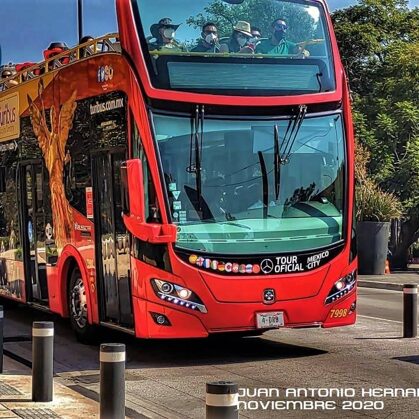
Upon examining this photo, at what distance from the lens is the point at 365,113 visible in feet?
119

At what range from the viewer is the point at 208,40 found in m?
11.0

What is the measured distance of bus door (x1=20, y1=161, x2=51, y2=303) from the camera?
13.7 metres

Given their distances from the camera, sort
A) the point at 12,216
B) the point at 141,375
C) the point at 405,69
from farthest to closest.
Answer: the point at 405,69, the point at 12,216, the point at 141,375

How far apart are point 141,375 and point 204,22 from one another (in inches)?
171

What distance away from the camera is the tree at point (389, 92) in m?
33.7

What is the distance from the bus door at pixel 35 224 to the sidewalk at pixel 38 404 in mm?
4205

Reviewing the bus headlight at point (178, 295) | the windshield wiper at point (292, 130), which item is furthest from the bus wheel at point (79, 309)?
the windshield wiper at point (292, 130)

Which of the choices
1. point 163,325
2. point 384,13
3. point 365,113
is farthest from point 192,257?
point 384,13

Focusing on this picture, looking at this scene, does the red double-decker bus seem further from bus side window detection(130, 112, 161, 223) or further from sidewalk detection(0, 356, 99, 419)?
sidewalk detection(0, 356, 99, 419)

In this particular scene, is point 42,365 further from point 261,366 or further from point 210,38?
point 210,38

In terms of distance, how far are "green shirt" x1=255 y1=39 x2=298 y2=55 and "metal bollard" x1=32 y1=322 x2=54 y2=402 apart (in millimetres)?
4546

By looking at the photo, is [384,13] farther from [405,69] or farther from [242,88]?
[242,88]

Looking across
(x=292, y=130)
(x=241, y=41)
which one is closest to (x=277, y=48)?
(x=241, y=41)

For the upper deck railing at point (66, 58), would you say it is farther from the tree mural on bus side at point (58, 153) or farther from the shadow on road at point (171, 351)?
the shadow on road at point (171, 351)
